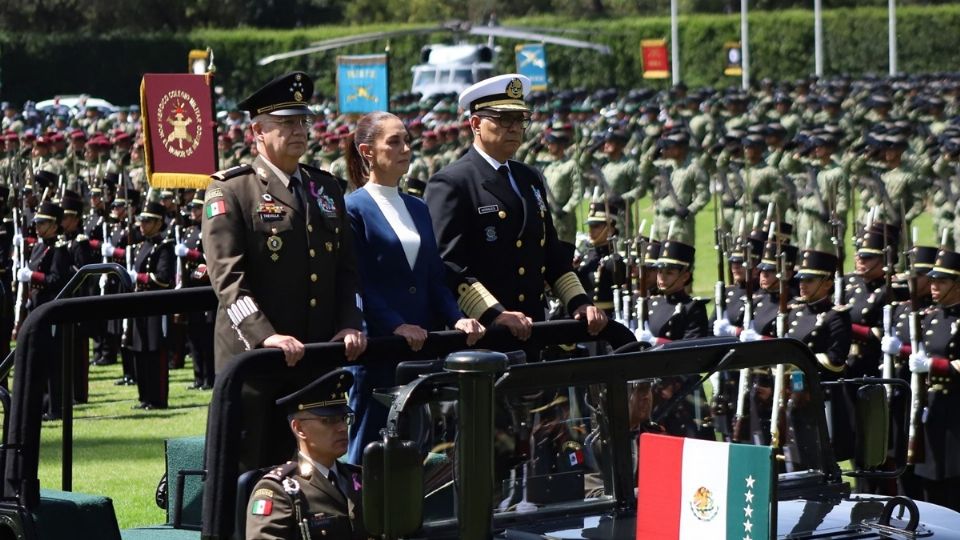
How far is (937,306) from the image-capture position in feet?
31.4

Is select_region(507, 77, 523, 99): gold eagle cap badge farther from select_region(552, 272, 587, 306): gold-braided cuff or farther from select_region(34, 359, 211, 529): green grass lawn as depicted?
select_region(34, 359, 211, 529): green grass lawn

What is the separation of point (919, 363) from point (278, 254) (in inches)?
173

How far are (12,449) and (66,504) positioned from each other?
26cm

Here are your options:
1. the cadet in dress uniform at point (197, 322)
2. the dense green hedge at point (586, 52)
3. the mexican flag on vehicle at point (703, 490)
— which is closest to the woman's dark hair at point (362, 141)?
the mexican flag on vehicle at point (703, 490)

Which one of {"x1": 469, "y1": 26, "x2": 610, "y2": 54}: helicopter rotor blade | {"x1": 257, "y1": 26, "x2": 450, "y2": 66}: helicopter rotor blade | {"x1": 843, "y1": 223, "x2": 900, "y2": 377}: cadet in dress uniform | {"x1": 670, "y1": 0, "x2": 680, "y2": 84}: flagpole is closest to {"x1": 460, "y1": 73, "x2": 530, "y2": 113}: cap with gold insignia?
{"x1": 843, "y1": 223, "x2": 900, "y2": 377}: cadet in dress uniform

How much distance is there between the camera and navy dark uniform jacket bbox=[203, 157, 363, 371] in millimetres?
5664

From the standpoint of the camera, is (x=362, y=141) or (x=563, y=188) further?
(x=563, y=188)

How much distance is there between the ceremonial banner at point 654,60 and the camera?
49406 mm

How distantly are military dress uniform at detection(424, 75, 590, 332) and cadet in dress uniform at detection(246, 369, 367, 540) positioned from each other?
168cm

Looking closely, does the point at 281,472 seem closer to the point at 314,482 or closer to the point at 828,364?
the point at 314,482

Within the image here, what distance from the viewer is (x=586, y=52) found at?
57.6 metres

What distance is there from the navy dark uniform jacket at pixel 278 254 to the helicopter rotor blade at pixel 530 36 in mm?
41834

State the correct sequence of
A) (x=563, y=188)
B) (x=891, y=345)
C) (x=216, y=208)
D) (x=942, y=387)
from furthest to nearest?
(x=563, y=188) < (x=891, y=345) < (x=942, y=387) < (x=216, y=208)

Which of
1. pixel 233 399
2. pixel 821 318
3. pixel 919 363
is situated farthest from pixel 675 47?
pixel 233 399
